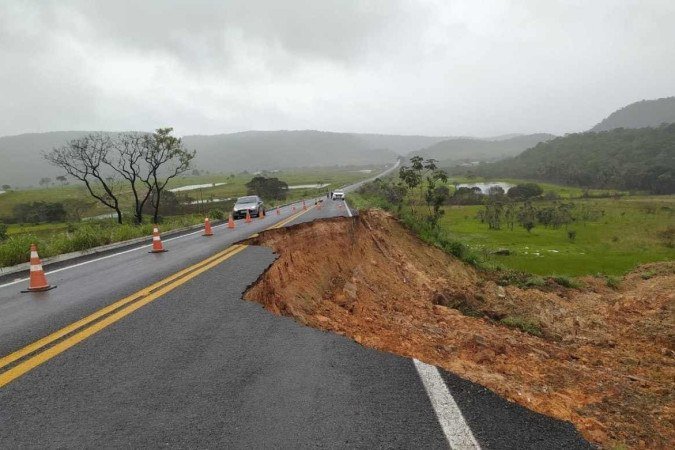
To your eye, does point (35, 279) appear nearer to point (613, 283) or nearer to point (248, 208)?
point (248, 208)

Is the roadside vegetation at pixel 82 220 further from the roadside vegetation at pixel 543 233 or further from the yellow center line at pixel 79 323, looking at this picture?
the roadside vegetation at pixel 543 233

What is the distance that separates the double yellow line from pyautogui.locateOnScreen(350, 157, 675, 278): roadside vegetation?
16054 mm

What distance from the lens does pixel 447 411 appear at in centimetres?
318

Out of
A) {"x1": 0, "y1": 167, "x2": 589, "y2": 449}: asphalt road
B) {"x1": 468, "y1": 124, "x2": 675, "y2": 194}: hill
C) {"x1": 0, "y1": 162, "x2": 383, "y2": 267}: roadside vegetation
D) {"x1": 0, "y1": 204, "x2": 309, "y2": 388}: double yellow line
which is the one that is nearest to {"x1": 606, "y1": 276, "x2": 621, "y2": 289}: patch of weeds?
{"x1": 0, "y1": 204, "x2": 309, "y2": 388}: double yellow line

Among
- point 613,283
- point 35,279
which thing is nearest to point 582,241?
point 613,283

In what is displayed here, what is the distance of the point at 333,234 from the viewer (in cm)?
1617

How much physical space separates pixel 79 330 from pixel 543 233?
49944mm

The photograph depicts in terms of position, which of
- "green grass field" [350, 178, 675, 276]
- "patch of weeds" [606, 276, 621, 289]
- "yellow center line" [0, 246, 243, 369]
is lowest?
"green grass field" [350, 178, 675, 276]

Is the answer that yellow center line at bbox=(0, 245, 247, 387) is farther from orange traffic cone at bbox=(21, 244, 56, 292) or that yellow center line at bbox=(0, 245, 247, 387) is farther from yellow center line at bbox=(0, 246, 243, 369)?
orange traffic cone at bbox=(21, 244, 56, 292)

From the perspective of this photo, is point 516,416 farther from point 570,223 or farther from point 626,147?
point 626,147

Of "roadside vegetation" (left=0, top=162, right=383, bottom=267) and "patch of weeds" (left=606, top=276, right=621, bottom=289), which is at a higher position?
"roadside vegetation" (left=0, top=162, right=383, bottom=267)

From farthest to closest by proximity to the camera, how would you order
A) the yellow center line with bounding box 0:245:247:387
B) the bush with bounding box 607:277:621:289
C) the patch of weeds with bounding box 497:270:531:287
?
the bush with bounding box 607:277:621:289, the patch of weeds with bounding box 497:270:531:287, the yellow center line with bounding box 0:245:247:387

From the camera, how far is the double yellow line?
406cm

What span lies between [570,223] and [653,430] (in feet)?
190
